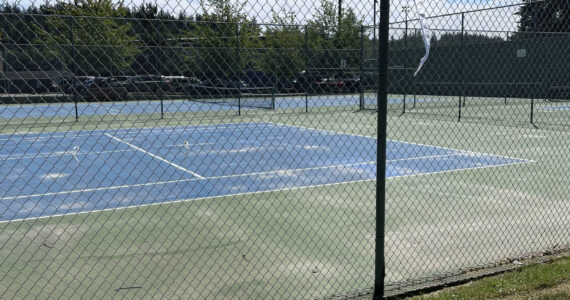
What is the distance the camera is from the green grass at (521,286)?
4.11 meters

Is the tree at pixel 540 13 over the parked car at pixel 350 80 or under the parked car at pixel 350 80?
over

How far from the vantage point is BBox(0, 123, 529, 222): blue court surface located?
7.58 meters

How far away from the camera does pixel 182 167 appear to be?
9875 millimetres

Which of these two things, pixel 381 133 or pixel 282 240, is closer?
pixel 381 133

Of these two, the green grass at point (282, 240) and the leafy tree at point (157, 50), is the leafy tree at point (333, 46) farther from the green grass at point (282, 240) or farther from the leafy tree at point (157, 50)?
the green grass at point (282, 240)

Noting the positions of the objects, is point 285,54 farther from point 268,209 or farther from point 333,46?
point 268,209

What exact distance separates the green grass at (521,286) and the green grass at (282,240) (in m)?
0.38

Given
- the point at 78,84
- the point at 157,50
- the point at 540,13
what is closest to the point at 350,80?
the point at 540,13

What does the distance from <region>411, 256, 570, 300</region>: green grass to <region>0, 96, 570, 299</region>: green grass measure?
38 cm

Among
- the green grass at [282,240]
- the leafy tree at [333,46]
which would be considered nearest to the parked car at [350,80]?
the leafy tree at [333,46]

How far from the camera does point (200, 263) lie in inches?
197

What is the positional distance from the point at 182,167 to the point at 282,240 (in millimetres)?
4652

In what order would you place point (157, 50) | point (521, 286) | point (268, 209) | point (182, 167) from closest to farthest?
point (521, 286) → point (268, 209) → point (182, 167) → point (157, 50)

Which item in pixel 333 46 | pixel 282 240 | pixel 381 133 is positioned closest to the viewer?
pixel 381 133
